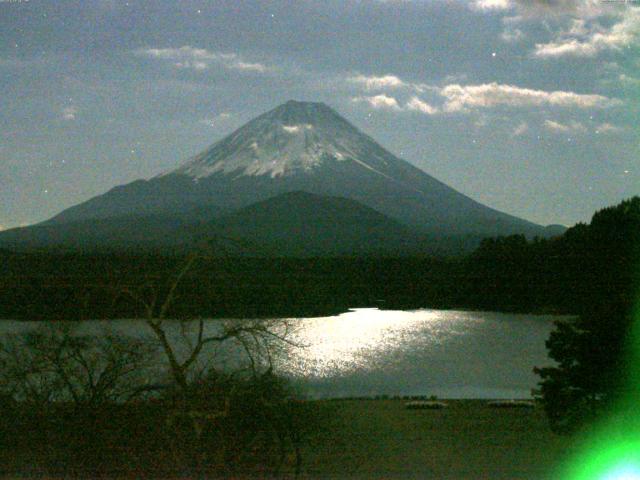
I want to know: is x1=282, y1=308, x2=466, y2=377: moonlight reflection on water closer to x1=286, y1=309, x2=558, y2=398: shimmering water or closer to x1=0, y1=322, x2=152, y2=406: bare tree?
x1=286, y1=309, x2=558, y2=398: shimmering water

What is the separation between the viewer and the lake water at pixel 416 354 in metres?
15.9

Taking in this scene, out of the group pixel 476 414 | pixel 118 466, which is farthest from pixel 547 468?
pixel 476 414

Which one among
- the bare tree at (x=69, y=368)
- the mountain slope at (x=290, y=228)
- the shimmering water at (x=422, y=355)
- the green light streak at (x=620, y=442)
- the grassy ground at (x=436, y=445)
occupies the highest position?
the mountain slope at (x=290, y=228)

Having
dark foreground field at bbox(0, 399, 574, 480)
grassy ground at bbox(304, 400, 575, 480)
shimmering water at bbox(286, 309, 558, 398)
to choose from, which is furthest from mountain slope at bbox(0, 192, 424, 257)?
dark foreground field at bbox(0, 399, 574, 480)

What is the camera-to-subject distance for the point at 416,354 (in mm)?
21531

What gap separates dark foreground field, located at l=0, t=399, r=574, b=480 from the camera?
15.8 ft

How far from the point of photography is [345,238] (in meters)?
75.1

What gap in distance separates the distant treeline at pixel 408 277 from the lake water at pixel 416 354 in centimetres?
96

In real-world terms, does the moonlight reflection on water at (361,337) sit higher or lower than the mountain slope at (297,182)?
lower

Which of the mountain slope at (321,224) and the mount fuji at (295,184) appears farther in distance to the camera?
the mount fuji at (295,184)

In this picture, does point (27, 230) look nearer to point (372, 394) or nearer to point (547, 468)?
point (372, 394)

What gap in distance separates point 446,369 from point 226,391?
1501 cm

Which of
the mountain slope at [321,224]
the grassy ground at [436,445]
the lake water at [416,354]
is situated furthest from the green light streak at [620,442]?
the mountain slope at [321,224]

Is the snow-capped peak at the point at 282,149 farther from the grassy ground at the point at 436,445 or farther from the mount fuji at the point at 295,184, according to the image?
the grassy ground at the point at 436,445
